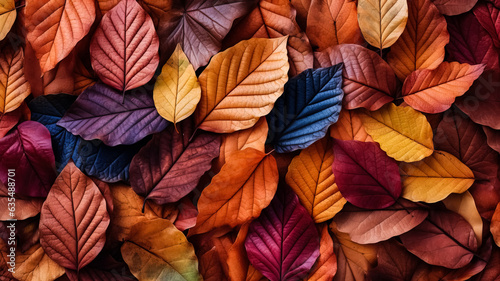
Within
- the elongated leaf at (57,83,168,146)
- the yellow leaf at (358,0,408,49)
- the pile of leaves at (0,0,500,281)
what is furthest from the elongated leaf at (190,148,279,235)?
the yellow leaf at (358,0,408,49)

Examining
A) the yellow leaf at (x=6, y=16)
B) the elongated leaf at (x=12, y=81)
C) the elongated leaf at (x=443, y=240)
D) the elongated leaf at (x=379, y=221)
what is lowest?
the elongated leaf at (x=443, y=240)

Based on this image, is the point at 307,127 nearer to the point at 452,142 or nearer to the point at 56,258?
the point at 452,142

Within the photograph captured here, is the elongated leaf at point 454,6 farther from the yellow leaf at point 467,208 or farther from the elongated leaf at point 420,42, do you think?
the yellow leaf at point 467,208

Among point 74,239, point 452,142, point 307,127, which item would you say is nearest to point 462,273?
point 452,142

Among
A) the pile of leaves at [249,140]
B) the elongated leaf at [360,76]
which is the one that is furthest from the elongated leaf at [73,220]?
the elongated leaf at [360,76]

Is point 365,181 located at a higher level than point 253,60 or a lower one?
lower
